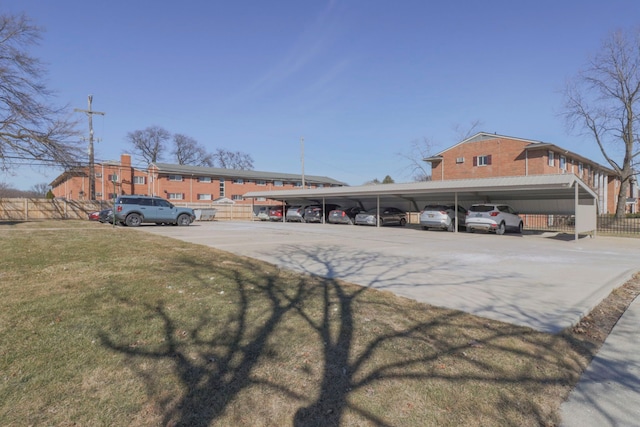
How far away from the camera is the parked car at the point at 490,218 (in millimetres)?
17781

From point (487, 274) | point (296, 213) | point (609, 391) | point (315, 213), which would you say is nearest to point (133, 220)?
point (296, 213)

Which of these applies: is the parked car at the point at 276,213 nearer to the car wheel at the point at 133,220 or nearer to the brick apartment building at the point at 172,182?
the brick apartment building at the point at 172,182

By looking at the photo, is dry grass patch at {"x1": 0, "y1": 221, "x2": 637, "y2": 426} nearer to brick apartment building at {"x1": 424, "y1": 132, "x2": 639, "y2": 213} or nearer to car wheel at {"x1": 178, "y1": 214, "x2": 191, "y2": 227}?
car wheel at {"x1": 178, "y1": 214, "x2": 191, "y2": 227}

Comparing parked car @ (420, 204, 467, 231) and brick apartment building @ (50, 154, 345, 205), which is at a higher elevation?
brick apartment building @ (50, 154, 345, 205)

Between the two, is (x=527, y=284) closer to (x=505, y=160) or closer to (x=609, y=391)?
(x=609, y=391)

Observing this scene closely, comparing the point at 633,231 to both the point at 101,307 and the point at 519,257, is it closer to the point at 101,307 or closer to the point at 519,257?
the point at 519,257

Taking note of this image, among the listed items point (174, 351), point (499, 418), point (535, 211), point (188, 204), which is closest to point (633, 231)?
point (535, 211)

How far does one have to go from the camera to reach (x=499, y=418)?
7.73 ft

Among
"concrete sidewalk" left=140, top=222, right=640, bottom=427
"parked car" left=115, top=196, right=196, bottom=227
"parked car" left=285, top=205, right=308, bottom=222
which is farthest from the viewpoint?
"parked car" left=285, top=205, right=308, bottom=222

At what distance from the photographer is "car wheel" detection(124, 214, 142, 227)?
1947 cm

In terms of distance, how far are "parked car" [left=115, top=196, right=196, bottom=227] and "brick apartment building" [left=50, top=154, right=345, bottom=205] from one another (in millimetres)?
21841

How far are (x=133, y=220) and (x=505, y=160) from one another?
29.0 meters

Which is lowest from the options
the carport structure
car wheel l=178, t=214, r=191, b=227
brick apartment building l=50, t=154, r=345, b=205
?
car wheel l=178, t=214, r=191, b=227

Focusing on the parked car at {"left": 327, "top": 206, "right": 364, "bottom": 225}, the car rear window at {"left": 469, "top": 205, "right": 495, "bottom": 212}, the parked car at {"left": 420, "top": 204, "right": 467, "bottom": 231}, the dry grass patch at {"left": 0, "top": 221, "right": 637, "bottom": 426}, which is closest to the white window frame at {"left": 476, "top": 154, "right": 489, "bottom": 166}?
the parked car at {"left": 327, "top": 206, "right": 364, "bottom": 225}
